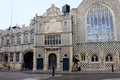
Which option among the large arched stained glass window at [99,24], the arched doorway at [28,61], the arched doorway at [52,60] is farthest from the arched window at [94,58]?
the arched doorway at [28,61]

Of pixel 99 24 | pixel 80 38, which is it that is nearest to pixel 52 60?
pixel 80 38

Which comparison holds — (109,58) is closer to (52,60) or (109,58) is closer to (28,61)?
(52,60)

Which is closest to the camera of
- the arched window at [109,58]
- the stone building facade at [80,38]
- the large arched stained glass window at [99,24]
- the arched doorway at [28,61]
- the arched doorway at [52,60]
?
the arched window at [109,58]

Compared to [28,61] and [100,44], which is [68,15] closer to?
[100,44]

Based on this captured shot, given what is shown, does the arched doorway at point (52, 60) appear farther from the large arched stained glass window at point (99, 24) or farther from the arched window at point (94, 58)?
the large arched stained glass window at point (99, 24)

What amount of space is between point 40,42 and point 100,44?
1225cm

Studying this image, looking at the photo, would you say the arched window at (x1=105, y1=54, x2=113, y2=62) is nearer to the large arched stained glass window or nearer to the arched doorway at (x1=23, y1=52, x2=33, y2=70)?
the large arched stained glass window

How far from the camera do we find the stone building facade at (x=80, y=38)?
33.8 m

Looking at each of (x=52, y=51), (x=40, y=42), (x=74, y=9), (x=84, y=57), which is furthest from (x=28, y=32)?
(x=84, y=57)

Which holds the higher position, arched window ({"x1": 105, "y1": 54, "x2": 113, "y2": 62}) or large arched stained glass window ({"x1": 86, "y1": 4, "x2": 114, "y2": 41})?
large arched stained glass window ({"x1": 86, "y1": 4, "x2": 114, "y2": 41})

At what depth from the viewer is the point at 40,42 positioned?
36719 mm

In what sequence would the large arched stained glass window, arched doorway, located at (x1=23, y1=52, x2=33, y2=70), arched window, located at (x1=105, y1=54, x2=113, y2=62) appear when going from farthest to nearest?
arched doorway, located at (x1=23, y1=52, x2=33, y2=70) < the large arched stained glass window < arched window, located at (x1=105, y1=54, x2=113, y2=62)

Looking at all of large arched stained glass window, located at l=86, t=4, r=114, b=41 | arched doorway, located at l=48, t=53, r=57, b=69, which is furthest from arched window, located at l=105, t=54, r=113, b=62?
arched doorway, located at l=48, t=53, r=57, b=69

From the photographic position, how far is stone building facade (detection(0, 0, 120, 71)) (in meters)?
33.8
